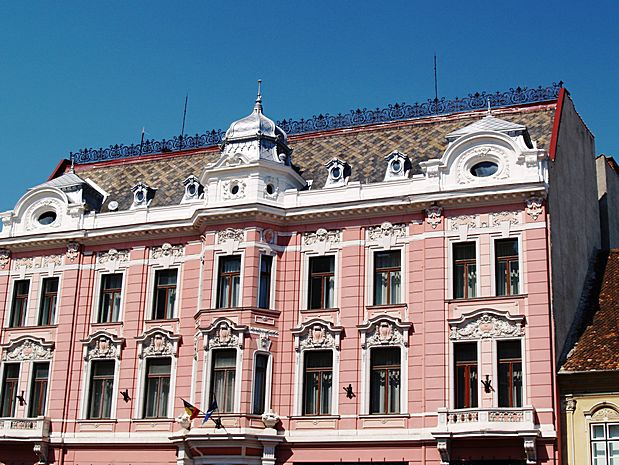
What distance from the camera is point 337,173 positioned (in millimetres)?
38812

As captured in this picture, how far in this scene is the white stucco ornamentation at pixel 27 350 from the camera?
39969mm

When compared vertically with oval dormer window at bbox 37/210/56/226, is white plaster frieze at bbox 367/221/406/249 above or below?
below

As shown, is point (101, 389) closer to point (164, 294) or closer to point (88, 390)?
point (88, 390)

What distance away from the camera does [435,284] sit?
115ft

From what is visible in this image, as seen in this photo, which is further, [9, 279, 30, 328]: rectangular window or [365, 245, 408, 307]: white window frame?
[9, 279, 30, 328]: rectangular window

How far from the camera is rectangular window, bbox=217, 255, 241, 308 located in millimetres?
37062

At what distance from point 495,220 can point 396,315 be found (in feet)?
15.8

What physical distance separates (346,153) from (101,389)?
1370cm

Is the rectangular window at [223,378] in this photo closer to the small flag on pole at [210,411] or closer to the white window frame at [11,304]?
the small flag on pole at [210,411]

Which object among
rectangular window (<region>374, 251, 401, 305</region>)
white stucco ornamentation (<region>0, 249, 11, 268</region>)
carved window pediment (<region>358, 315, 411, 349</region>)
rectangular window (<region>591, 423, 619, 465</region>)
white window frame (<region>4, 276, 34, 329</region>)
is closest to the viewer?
rectangular window (<region>591, 423, 619, 465</region>)

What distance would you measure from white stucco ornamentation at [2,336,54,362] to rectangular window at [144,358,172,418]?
4559 mm

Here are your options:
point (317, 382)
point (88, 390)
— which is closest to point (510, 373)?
point (317, 382)

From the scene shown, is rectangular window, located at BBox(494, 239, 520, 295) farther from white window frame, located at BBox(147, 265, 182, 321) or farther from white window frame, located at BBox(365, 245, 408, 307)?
white window frame, located at BBox(147, 265, 182, 321)

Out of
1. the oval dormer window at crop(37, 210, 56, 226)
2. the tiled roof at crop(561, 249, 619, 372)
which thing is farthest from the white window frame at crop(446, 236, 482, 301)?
the oval dormer window at crop(37, 210, 56, 226)
